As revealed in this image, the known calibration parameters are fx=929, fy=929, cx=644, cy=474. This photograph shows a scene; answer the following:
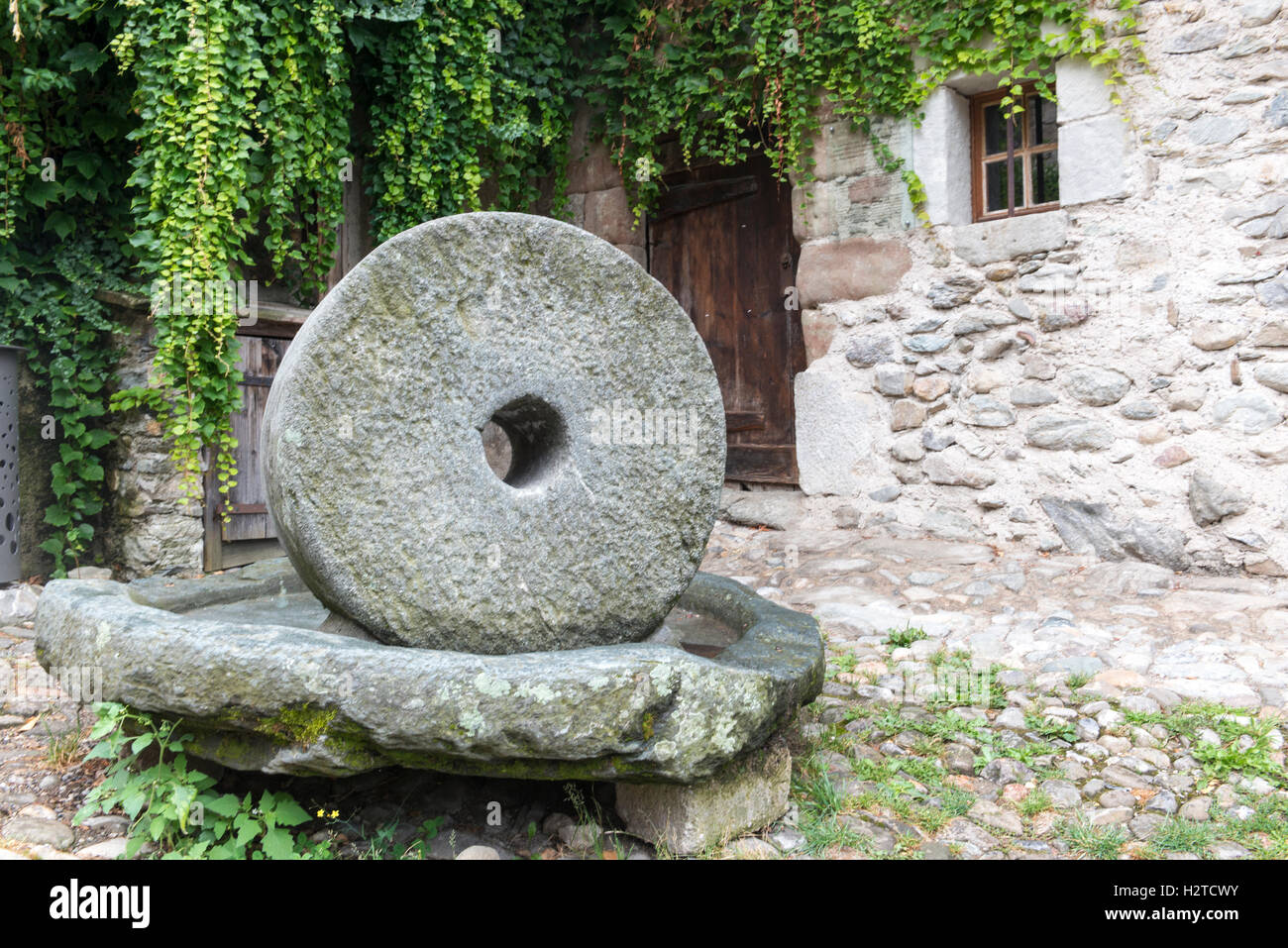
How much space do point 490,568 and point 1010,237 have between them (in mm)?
3240

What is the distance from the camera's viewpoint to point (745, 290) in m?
5.48

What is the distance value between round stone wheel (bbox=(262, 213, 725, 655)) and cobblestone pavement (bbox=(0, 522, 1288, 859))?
460mm

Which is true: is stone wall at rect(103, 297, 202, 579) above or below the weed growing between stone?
above

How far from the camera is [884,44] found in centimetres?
447

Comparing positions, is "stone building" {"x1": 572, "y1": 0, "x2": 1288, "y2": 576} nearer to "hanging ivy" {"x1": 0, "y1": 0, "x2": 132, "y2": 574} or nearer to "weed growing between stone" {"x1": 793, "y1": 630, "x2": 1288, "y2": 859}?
"weed growing between stone" {"x1": 793, "y1": 630, "x2": 1288, "y2": 859}

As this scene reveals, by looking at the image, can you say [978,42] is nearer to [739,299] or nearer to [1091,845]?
[739,299]

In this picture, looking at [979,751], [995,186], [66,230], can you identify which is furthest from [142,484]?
[995,186]

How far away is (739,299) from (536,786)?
383 centimetres

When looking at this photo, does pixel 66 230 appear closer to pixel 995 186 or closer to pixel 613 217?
pixel 613 217

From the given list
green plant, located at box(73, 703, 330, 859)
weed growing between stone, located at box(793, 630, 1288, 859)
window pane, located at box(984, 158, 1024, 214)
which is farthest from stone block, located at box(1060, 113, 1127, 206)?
green plant, located at box(73, 703, 330, 859)

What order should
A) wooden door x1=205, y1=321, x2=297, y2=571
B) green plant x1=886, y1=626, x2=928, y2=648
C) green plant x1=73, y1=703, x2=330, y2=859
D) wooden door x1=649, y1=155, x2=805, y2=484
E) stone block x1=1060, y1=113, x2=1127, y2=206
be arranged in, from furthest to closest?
wooden door x1=649, y1=155, x2=805, y2=484 → wooden door x1=205, y1=321, x2=297, y2=571 → stone block x1=1060, y1=113, x2=1127, y2=206 → green plant x1=886, y1=626, x2=928, y2=648 → green plant x1=73, y1=703, x2=330, y2=859

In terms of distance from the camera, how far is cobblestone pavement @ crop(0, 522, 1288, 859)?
202 cm

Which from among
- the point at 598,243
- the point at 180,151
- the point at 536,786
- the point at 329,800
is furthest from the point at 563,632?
the point at 180,151

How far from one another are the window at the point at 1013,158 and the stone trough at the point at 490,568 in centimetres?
284
